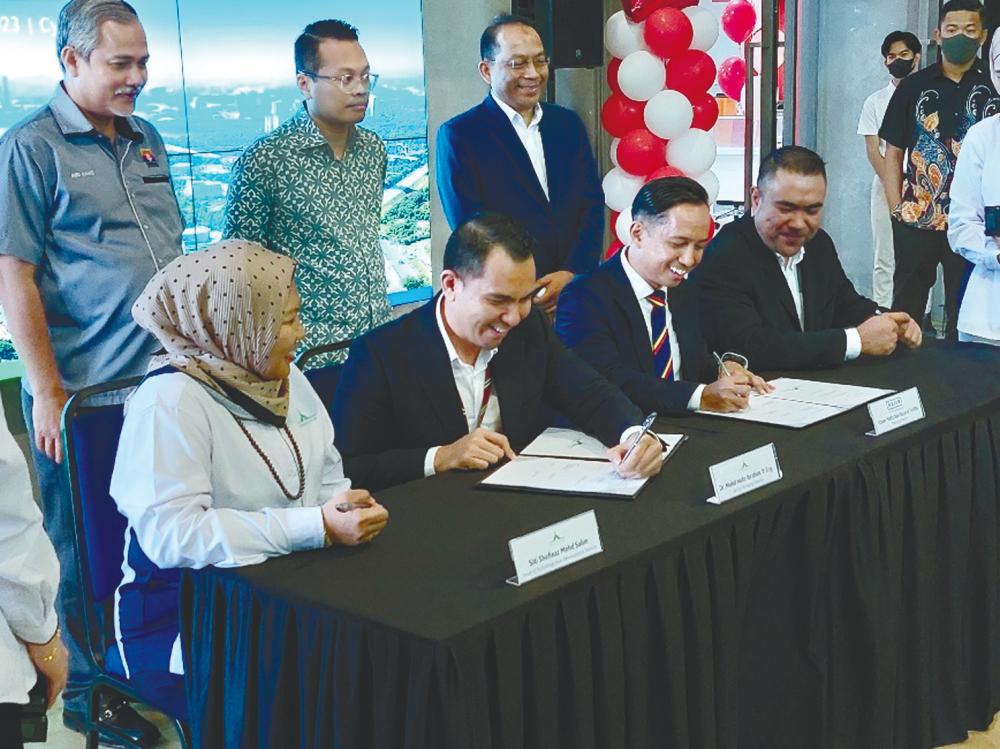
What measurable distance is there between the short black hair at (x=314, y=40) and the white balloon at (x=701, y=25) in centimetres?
244

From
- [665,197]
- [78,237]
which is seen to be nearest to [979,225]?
[665,197]

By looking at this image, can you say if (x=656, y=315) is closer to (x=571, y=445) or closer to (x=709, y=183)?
(x=571, y=445)

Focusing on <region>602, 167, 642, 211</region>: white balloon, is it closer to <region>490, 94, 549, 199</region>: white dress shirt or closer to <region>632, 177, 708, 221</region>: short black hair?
<region>490, 94, 549, 199</region>: white dress shirt

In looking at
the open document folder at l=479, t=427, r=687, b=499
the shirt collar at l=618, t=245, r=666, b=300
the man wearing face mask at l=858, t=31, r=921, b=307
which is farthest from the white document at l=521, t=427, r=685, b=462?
the man wearing face mask at l=858, t=31, r=921, b=307

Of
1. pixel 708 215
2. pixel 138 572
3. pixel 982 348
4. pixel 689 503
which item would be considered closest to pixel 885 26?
pixel 982 348

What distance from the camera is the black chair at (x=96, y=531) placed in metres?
2.15

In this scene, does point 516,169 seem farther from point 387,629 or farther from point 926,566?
point 387,629

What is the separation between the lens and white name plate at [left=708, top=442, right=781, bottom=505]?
83.5 inches

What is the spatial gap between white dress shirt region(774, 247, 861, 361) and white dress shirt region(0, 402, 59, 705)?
2288mm

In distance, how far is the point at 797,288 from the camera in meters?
3.37

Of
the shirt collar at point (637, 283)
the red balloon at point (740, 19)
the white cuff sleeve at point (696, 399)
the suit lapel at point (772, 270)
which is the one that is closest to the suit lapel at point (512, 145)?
the suit lapel at point (772, 270)

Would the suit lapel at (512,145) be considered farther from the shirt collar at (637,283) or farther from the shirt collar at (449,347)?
the shirt collar at (449,347)

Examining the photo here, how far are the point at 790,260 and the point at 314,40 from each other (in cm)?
137

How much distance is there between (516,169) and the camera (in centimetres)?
360
